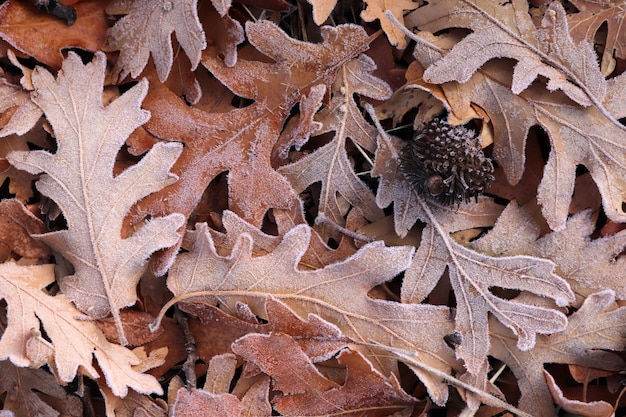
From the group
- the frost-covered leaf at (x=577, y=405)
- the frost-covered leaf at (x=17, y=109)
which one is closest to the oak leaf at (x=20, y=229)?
the frost-covered leaf at (x=17, y=109)

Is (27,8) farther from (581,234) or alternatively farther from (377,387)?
(581,234)

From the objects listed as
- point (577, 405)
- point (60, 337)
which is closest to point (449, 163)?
point (577, 405)

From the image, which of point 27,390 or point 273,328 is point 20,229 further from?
point 273,328

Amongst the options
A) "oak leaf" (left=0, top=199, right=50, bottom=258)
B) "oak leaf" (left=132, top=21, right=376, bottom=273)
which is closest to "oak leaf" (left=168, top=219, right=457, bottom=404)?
"oak leaf" (left=132, top=21, right=376, bottom=273)

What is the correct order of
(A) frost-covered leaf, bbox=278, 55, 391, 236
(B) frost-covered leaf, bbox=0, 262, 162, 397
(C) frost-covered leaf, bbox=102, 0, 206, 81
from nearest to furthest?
1. (B) frost-covered leaf, bbox=0, 262, 162, 397
2. (C) frost-covered leaf, bbox=102, 0, 206, 81
3. (A) frost-covered leaf, bbox=278, 55, 391, 236

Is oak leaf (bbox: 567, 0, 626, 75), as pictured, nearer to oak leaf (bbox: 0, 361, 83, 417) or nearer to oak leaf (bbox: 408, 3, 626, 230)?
oak leaf (bbox: 408, 3, 626, 230)

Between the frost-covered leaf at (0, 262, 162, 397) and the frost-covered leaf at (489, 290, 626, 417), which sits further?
the frost-covered leaf at (489, 290, 626, 417)
